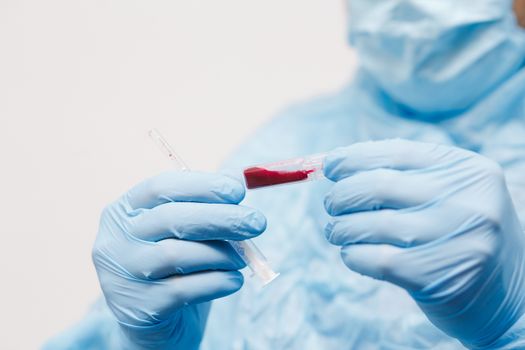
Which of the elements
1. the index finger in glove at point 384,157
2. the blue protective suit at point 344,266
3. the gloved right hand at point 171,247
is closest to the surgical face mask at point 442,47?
the blue protective suit at point 344,266

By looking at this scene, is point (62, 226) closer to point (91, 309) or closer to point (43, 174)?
point (43, 174)

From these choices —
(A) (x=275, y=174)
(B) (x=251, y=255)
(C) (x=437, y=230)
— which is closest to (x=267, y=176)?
(A) (x=275, y=174)

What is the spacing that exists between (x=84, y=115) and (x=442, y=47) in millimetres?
832

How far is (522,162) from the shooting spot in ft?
3.42

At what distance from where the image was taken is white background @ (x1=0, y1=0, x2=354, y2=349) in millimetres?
1315

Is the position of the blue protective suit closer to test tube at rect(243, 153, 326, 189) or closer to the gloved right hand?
the gloved right hand

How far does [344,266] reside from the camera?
1.10 metres

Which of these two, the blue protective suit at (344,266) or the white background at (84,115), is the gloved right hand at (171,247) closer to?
the blue protective suit at (344,266)

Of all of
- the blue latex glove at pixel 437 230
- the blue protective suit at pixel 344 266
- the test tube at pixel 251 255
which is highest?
the test tube at pixel 251 255

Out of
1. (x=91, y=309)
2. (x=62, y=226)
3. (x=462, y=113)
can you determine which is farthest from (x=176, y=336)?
(x=462, y=113)

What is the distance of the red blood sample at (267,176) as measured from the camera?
30.6 inches

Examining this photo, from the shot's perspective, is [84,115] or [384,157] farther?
[84,115]

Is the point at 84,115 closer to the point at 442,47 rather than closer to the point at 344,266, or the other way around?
the point at 344,266

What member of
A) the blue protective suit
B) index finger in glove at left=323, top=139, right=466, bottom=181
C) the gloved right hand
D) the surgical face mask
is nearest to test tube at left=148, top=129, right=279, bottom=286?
the gloved right hand
